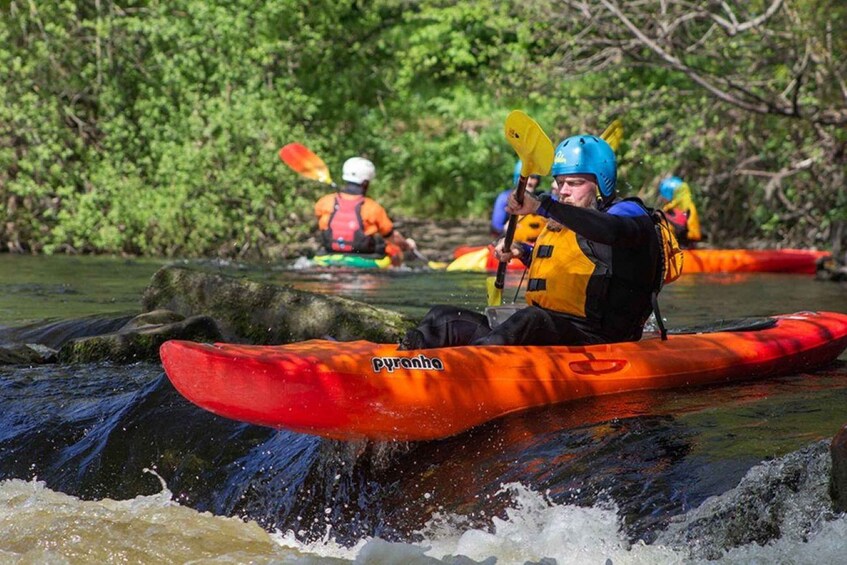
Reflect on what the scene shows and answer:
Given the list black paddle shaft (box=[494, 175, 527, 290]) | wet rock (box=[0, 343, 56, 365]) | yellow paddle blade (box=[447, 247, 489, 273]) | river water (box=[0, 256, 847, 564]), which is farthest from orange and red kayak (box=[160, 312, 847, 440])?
yellow paddle blade (box=[447, 247, 489, 273])

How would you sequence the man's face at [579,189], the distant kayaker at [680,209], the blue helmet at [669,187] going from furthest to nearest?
the blue helmet at [669,187] → the distant kayaker at [680,209] → the man's face at [579,189]

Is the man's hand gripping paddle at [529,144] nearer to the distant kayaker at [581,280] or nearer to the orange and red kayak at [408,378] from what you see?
the distant kayaker at [581,280]

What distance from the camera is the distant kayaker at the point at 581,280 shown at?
5176 millimetres

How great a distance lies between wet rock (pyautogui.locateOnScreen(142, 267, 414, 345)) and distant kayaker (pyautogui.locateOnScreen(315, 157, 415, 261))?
15.4 feet

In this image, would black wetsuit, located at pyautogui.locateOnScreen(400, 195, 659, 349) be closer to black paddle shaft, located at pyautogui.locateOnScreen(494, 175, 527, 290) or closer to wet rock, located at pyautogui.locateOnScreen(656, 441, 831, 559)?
black paddle shaft, located at pyautogui.locateOnScreen(494, 175, 527, 290)

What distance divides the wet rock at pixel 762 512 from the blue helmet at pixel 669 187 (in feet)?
36.6

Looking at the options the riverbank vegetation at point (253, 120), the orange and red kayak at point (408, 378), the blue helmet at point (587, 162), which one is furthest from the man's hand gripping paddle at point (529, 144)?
the riverbank vegetation at point (253, 120)

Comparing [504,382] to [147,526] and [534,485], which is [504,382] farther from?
[147,526]

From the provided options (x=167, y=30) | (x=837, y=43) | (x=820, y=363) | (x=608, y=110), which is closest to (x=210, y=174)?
(x=167, y=30)

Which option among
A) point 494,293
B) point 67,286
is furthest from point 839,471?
point 67,286

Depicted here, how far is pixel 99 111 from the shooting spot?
1658 centimetres

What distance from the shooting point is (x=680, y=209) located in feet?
46.9

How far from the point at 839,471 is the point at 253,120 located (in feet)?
41.6

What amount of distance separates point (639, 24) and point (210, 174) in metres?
5.64
